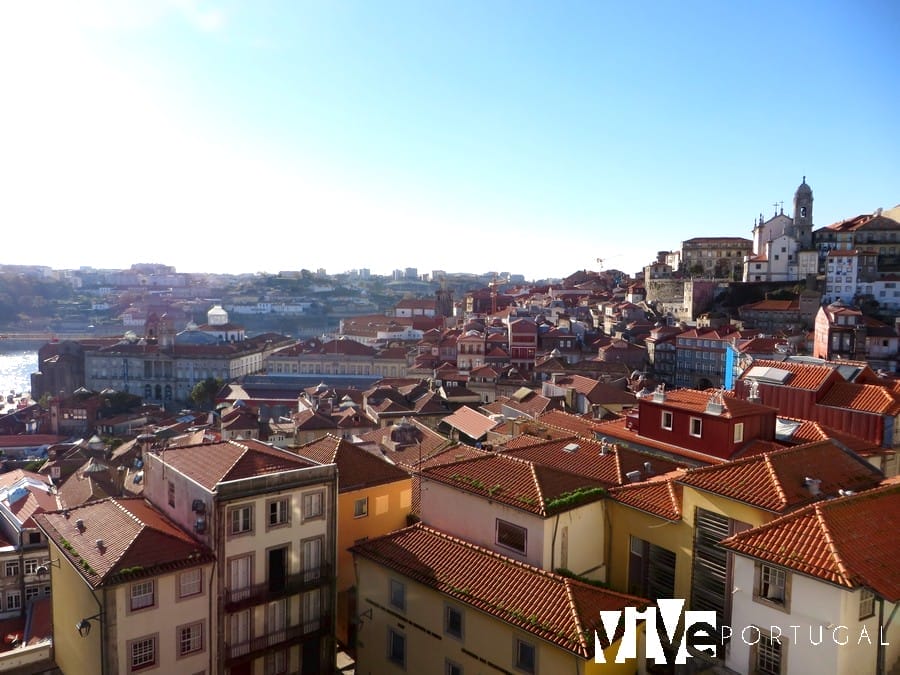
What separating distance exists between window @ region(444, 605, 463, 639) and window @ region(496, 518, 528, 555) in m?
1.66

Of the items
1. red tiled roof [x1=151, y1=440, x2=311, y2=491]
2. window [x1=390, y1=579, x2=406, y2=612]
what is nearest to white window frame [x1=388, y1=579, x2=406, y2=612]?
window [x1=390, y1=579, x2=406, y2=612]

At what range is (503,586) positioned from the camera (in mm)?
11359

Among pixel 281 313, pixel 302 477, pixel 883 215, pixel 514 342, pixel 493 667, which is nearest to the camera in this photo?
pixel 493 667

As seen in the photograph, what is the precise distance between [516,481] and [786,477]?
4780 mm

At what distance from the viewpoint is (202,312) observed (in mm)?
160625

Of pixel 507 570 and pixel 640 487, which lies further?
pixel 640 487

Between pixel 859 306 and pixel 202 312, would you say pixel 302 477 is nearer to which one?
pixel 859 306

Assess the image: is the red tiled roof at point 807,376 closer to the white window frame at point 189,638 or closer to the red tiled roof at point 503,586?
the red tiled roof at point 503,586

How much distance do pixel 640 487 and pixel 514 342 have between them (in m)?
45.4

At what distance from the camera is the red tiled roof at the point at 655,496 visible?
12.1m

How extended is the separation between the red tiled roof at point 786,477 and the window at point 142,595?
A: 398 inches

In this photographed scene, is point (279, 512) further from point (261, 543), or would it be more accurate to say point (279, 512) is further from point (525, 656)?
point (525, 656)

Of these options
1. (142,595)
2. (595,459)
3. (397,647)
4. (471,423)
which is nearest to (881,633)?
(595,459)

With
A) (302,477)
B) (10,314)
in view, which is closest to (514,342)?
(302,477)
